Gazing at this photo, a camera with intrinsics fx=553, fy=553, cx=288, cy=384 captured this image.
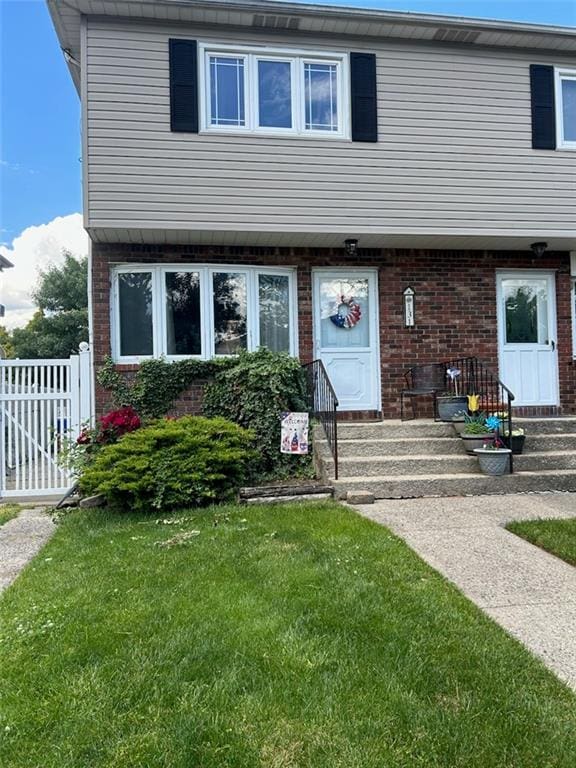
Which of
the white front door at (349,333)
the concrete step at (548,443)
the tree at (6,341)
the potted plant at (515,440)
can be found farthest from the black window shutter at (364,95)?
the tree at (6,341)

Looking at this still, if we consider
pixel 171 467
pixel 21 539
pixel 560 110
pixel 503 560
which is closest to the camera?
pixel 503 560

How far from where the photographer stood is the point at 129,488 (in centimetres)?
556

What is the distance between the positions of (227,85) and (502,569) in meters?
6.79

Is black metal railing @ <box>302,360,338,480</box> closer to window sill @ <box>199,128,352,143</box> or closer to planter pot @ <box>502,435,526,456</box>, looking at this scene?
planter pot @ <box>502,435,526,456</box>

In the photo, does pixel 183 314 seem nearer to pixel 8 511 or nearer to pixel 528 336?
pixel 8 511

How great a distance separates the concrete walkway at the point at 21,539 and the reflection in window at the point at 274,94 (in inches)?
224

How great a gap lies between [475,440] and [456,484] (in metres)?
0.82

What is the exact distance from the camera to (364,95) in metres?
7.60

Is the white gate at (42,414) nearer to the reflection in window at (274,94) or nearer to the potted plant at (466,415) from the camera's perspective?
the reflection in window at (274,94)

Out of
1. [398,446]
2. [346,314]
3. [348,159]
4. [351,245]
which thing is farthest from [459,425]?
[348,159]

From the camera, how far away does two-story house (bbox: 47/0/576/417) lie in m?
7.05

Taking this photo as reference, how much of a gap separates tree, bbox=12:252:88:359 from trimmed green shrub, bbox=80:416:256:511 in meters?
24.7

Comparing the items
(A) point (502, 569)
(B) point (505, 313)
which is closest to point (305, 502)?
(A) point (502, 569)

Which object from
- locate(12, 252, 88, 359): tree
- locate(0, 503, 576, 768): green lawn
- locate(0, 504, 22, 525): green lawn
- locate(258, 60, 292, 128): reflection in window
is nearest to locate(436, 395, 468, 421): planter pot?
locate(0, 503, 576, 768): green lawn
